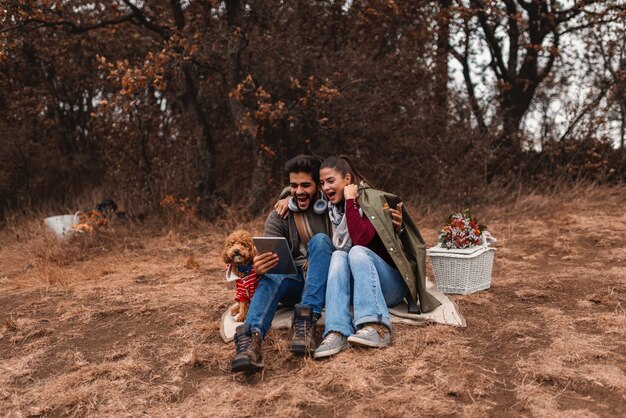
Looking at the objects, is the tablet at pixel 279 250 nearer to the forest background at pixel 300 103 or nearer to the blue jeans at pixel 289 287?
the blue jeans at pixel 289 287

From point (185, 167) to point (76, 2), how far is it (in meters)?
2.84

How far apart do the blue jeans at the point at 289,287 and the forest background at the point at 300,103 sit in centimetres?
420

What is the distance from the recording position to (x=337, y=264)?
12.2 ft

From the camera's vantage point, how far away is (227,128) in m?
9.66

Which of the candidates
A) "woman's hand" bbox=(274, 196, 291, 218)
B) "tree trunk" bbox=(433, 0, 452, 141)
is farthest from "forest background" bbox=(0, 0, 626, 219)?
"woman's hand" bbox=(274, 196, 291, 218)

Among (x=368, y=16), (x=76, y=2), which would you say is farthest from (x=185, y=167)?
(x=368, y=16)

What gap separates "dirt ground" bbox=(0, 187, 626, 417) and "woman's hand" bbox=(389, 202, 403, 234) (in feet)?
2.17

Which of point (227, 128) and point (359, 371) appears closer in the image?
point (359, 371)

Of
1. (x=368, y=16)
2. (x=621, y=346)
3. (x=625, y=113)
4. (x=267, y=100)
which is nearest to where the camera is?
(x=621, y=346)

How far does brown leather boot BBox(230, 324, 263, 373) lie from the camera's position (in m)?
3.23

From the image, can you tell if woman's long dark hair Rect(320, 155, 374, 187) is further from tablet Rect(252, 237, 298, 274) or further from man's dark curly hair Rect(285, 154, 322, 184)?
tablet Rect(252, 237, 298, 274)

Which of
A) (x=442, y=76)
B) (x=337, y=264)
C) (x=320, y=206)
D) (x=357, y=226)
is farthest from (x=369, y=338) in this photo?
(x=442, y=76)

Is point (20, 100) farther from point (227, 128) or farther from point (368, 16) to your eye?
point (368, 16)

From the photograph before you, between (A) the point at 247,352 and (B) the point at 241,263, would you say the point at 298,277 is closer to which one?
(B) the point at 241,263
